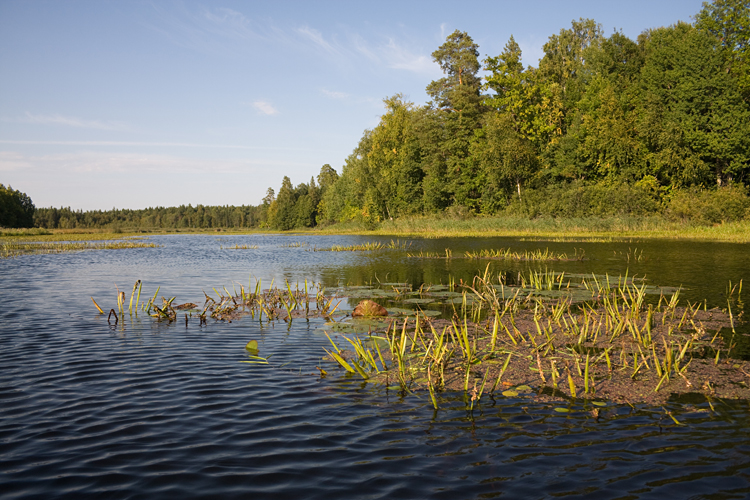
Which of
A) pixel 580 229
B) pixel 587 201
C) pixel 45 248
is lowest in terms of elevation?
pixel 45 248

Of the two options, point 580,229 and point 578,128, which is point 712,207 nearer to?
point 580,229

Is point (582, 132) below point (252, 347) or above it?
above

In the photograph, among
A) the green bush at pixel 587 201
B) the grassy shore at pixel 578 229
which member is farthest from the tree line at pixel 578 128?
the grassy shore at pixel 578 229

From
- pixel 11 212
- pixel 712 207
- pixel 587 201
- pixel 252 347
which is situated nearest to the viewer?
pixel 252 347

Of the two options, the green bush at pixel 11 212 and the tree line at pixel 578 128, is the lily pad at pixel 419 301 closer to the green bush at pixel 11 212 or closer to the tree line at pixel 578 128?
the tree line at pixel 578 128

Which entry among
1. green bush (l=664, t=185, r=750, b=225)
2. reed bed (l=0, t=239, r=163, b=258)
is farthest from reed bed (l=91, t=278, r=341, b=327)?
green bush (l=664, t=185, r=750, b=225)

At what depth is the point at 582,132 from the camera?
69.2 metres

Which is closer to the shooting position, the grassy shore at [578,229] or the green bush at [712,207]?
the grassy shore at [578,229]

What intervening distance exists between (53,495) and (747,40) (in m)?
81.9

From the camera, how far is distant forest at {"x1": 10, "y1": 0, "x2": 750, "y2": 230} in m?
58.2

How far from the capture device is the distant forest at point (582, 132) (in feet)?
191

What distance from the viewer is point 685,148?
58.9 m

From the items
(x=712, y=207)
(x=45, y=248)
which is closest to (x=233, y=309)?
(x=45, y=248)

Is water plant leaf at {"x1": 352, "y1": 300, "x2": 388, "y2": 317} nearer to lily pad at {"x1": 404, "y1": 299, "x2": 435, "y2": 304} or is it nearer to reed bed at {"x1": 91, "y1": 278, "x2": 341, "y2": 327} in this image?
reed bed at {"x1": 91, "y1": 278, "x2": 341, "y2": 327}
